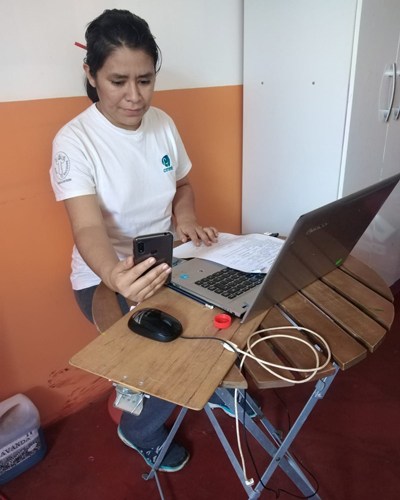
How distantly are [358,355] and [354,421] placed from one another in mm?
956

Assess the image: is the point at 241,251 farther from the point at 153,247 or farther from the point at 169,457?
the point at 169,457

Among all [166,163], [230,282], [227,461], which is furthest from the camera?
[227,461]

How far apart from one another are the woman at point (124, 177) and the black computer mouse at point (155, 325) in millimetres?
53

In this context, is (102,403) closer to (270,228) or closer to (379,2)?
(270,228)

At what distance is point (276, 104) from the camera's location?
1.66m

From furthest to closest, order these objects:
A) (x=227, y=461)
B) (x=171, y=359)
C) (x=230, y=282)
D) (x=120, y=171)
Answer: (x=227, y=461)
(x=120, y=171)
(x=230, y=282)
(x=171, y=359)

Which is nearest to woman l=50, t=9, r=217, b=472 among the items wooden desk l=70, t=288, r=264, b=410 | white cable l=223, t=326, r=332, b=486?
wooden desk l=70, t=288, r=264, b=410

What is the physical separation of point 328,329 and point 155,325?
37cm

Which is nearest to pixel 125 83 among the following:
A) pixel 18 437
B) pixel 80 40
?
pixel 80 40

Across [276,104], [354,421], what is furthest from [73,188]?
[354,421]

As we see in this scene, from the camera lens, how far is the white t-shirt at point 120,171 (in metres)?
1.06

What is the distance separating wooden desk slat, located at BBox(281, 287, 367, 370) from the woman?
316mm

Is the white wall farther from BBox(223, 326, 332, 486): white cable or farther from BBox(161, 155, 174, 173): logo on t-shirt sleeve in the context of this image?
BBox(223, 326, 332, 486): white cable

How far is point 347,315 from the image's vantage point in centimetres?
89
